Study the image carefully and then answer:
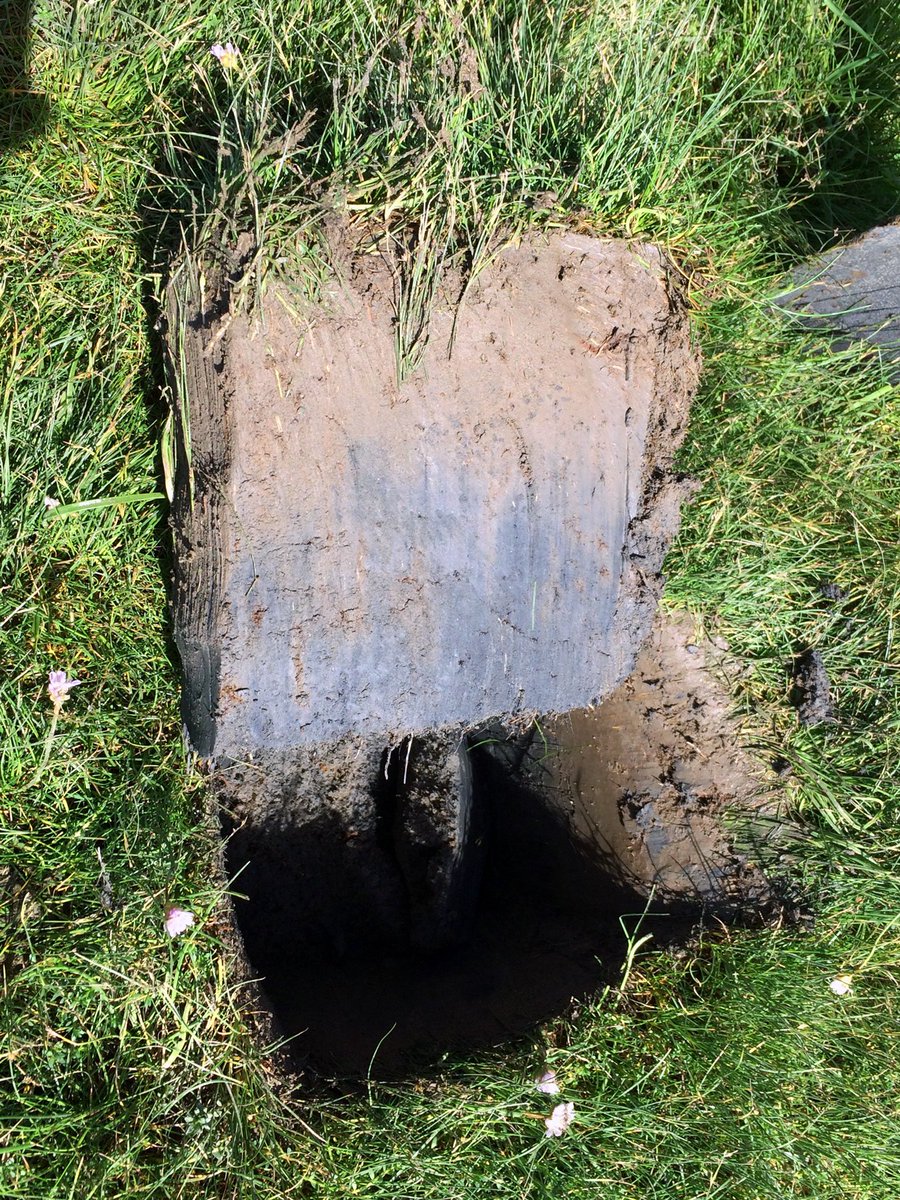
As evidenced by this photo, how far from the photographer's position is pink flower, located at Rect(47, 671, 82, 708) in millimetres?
1771

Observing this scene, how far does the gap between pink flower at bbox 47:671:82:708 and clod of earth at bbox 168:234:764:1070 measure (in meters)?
0.26

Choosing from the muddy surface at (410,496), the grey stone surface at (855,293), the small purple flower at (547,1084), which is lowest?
the small purple flower at (547,1084)

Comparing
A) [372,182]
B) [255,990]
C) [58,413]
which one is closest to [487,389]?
[372,182]

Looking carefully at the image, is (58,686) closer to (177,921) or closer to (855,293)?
(177,921)

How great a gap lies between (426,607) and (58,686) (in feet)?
2.55

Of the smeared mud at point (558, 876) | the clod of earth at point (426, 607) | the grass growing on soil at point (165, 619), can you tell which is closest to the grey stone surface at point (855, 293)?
the grass growing on soil at point (165, 619)

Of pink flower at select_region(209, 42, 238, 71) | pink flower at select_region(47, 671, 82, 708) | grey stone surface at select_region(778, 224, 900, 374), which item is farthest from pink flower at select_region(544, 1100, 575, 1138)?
pink flower at select_region(209, 42, 238, 71)

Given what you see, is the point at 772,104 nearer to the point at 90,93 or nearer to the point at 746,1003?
the point at 90,93

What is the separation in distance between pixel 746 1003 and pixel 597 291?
1605 mm

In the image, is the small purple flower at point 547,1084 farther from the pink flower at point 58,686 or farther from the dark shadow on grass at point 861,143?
the dark shadow on grass at point 861,143

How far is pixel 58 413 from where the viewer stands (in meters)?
1.82

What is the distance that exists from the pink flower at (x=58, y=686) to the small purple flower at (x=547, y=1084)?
128 centimetres

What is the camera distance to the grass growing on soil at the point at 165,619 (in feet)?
5.65

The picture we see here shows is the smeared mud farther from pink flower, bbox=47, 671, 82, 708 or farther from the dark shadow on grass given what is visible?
the dark shadow on grass
